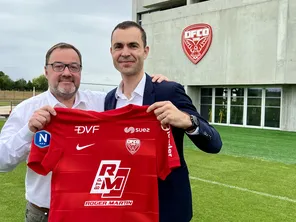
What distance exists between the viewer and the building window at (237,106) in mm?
24516

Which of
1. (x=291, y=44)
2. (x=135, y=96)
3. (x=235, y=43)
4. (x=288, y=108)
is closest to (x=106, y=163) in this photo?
(x=135, y=96)

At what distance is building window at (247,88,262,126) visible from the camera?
23359 millimetres

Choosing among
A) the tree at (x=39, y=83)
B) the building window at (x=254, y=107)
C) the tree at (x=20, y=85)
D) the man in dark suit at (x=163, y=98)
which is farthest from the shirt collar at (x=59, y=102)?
the tree at (x=20, y=85)

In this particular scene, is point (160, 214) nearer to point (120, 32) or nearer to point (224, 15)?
point (120, 32)

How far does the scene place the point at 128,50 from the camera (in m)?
2.72

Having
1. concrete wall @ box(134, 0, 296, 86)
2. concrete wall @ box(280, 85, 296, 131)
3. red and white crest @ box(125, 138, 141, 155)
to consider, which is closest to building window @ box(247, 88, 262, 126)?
concrete wall @ box(134, 0, 296, 86)

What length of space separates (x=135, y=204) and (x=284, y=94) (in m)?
21.0

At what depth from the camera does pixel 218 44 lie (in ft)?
81.1

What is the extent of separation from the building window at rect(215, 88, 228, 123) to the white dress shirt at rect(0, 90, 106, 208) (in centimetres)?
2335

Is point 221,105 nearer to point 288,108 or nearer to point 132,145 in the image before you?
point 288,108

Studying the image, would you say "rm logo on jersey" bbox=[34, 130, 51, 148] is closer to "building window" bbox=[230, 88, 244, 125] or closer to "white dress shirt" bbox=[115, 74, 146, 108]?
"white dress shirt" bbox=[115, 74, 146, 108]

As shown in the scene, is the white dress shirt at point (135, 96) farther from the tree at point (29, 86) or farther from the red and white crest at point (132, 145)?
the tree at point (29, 86)

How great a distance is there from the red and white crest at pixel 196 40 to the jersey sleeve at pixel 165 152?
23457 mm

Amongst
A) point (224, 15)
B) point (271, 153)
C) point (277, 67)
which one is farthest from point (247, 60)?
point (271, 153)
